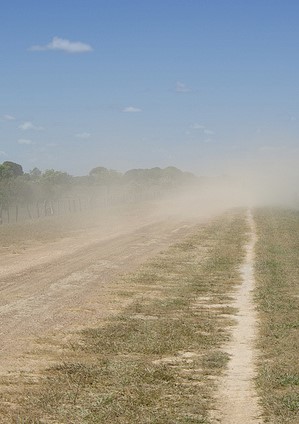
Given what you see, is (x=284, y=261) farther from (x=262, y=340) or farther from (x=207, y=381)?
(x=207, y=381)

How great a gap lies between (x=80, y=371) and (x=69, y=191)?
104 meters

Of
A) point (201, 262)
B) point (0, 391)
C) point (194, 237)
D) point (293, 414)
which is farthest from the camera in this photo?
point (194, 237)

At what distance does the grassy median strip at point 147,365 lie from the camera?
10.1 metres

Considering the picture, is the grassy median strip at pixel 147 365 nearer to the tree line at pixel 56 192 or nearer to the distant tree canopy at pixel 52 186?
the tree line at pixel 56 192

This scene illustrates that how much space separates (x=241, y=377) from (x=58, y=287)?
11453 mm

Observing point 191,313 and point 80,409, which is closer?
point 80,409

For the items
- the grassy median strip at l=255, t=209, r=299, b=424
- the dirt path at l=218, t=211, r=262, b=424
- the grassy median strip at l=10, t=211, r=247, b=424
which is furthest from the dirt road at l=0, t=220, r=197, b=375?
the grassy median strip at l=255, t=209, r=299, b=424

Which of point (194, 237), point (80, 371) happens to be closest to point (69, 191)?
point (194, 237)

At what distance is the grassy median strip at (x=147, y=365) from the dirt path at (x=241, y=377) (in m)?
0.24

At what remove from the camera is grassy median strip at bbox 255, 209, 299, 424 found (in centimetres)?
1048

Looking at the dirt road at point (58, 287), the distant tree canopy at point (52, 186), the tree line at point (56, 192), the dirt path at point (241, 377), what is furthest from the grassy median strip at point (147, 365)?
the distant tree canopy at point (52, 186)

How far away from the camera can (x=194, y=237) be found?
143 ft

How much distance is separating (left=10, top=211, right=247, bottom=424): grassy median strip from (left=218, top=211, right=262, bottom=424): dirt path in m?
0.24

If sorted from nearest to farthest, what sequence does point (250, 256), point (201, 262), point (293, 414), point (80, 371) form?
point (293, 414)
point (80, 371)
point (201, 262)
point (250, 256)
